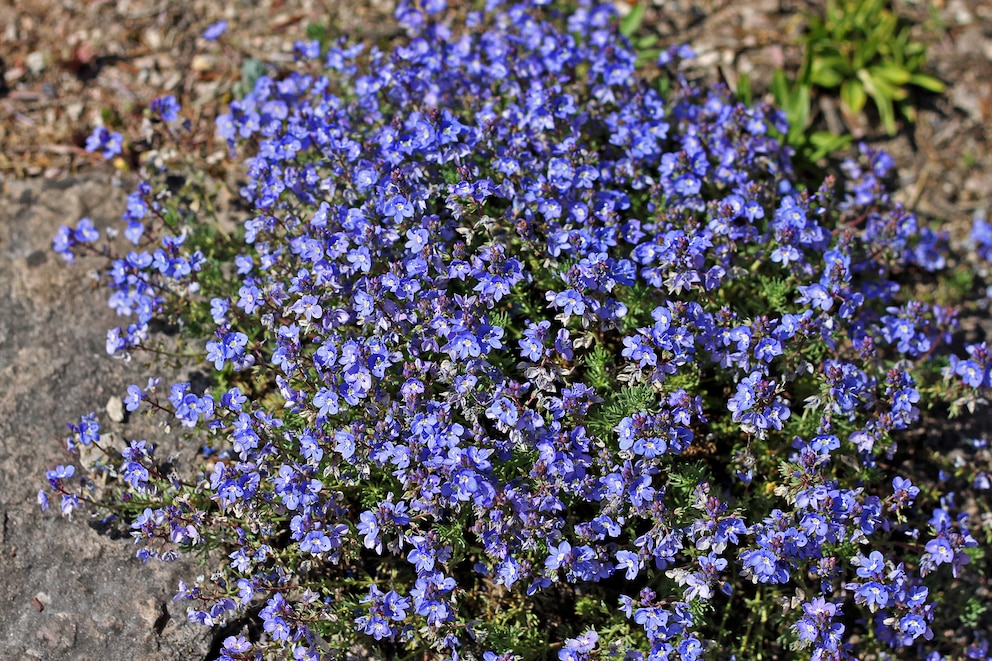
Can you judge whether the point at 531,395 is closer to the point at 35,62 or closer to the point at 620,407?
the point at 620,407

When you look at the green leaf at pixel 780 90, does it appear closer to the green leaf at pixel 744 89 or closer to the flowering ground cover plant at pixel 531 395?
the green leaf at pixel 744 89

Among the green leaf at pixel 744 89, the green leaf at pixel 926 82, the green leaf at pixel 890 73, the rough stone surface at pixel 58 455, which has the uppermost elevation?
the green leaf at pixel 744 89

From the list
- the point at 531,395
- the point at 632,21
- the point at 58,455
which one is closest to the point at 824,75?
the point at 632,21

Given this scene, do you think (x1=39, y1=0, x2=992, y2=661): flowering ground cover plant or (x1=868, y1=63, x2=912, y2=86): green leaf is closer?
(x1=39, y1=0, x2=992, y2=661): flowering ground cover plant

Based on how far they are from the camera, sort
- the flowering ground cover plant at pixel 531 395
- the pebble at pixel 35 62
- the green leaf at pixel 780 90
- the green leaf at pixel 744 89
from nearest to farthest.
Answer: the flowering ground cover plant at pixel 531 395 < the green leaf at pixel 744 89 < the green leaf at pixel 780 90 < the pebble at pixel 35 62

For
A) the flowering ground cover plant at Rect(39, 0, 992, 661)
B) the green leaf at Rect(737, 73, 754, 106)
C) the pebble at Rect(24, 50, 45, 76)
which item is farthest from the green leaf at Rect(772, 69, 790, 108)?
the pebble at Rect(24, 50, 45, 76)

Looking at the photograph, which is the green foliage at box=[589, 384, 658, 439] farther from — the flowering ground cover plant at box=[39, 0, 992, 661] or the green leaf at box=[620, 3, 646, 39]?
the green leaf at box=[620, 3, 646, 39]

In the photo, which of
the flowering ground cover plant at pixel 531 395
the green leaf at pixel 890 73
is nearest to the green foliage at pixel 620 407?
the flowering ground cover plant at pixel 531 395
